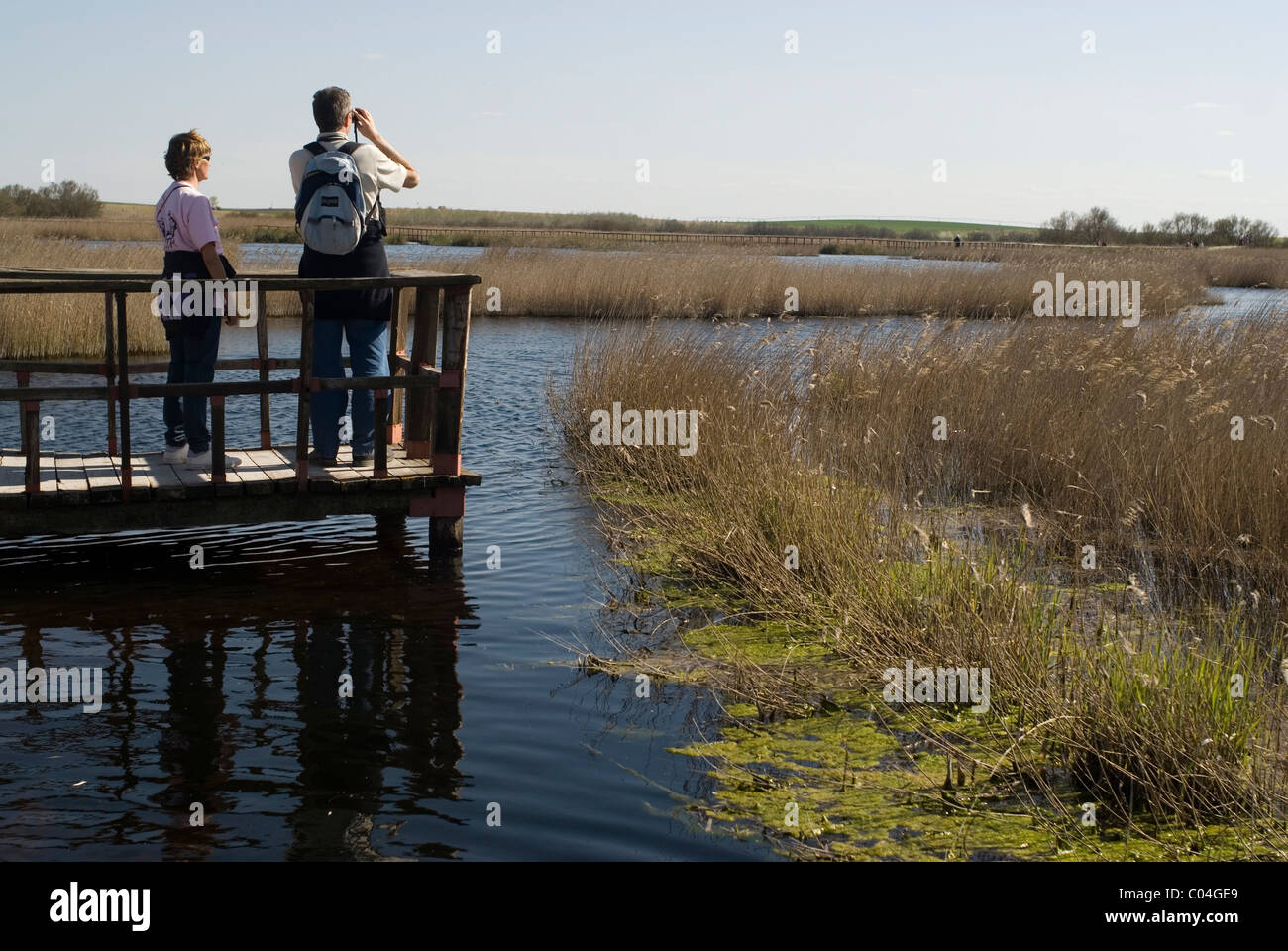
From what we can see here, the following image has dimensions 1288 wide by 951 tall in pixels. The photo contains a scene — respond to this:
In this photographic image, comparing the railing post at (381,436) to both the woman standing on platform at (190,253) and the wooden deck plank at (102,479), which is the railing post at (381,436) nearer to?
the woman standing on platform at (190,253)

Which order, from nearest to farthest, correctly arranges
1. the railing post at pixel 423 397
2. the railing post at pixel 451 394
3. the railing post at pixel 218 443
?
the railing post at pixel 218 443, the railing post at pixel 451 394, the railing post at pixel 423 397

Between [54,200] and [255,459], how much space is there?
167 feet

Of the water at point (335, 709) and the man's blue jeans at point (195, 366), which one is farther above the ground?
the man's blue jeans at point (195, 366)

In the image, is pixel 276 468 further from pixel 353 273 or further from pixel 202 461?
pixel 353 273

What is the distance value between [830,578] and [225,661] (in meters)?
3.07

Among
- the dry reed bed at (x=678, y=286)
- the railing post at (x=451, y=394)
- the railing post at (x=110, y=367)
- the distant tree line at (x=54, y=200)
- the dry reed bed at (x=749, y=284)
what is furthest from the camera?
the distant tree line at (x=54, y=200)

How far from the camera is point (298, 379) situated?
7008 mm

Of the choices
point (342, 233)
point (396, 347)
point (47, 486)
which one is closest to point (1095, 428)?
point (396, 347)

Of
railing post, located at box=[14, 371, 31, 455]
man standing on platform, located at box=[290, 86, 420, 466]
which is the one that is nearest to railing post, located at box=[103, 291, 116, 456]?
railing post, located at box=[14, 371, 31, 455]

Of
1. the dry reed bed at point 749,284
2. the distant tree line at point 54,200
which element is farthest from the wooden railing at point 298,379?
the distant tree line at point 54,200

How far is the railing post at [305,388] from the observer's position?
6832 millimetres

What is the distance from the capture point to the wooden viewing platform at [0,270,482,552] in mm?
6598
